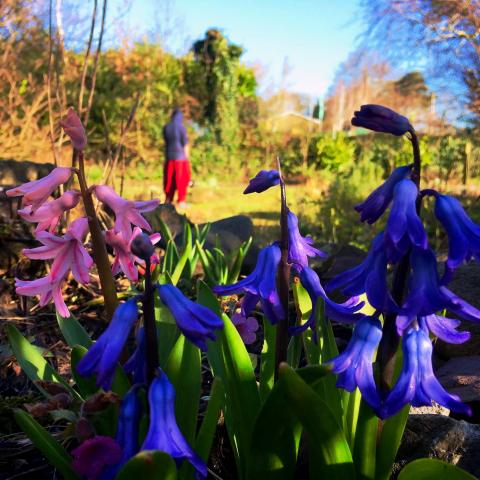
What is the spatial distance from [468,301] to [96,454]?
2034 mm

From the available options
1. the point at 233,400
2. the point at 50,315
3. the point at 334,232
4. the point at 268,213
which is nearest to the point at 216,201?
the point at 268,213

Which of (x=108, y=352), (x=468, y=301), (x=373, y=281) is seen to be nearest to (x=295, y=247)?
(x=373, y=281)

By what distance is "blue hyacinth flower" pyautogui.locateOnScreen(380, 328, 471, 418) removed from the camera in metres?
0.88

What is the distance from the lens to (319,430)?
2.95 feet

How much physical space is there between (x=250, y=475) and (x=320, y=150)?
51.2 feet

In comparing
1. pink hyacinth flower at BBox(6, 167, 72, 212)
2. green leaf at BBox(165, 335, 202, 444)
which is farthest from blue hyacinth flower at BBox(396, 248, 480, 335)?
pink hyacinth flower at BBox(6, 167, 72, 212)

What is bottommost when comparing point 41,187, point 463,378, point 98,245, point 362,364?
point 463,378

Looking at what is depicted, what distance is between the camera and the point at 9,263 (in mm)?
2895

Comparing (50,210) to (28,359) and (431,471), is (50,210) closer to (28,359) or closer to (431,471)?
(28,359)

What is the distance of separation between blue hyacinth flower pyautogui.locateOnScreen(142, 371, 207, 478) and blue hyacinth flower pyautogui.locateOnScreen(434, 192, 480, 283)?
484mm

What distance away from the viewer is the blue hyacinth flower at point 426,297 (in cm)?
84

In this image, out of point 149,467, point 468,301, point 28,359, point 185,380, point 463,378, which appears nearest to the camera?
point 149,467

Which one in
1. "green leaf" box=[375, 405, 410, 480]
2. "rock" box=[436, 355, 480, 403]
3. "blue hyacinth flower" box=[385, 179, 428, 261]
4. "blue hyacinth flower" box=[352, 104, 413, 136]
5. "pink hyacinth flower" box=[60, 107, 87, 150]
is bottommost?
"rock" box=[436, 355, 480, 403]

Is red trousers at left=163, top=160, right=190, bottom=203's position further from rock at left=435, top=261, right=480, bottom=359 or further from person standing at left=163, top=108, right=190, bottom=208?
rock at left=435, top=261, right=480, bottom=359
